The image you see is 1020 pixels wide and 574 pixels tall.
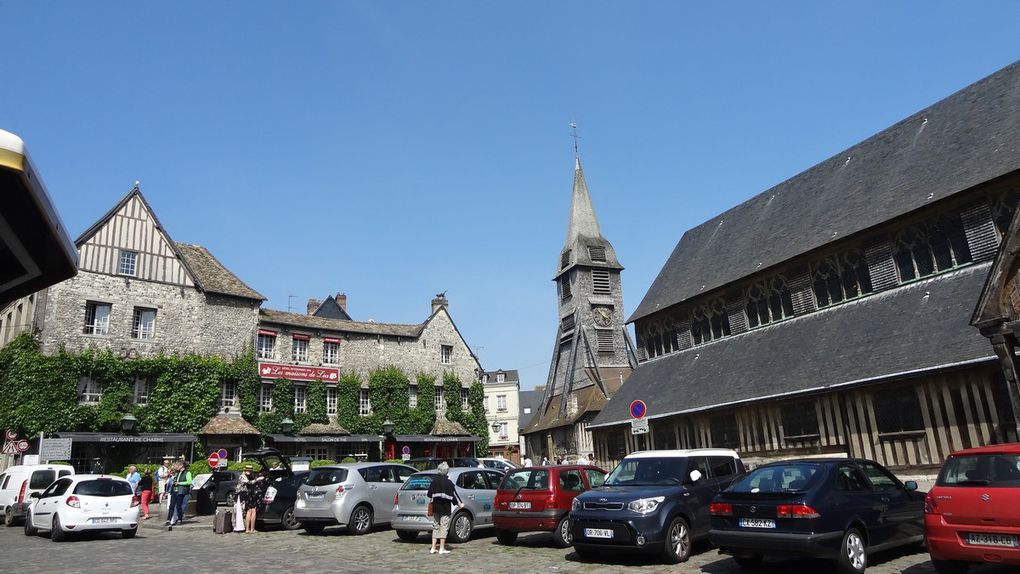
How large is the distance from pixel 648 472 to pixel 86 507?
38.7 feet

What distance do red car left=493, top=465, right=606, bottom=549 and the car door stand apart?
4800 millimetres

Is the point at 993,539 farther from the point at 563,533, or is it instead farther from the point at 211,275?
the point at 211,275


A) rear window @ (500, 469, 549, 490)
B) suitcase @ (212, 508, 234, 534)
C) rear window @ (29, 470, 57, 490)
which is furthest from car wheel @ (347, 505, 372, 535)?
rear window @ (29, 470, 57, 490)

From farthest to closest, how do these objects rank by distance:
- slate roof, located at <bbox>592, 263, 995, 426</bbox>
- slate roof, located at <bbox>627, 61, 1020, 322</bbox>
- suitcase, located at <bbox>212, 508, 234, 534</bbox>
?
slate roof, located at <bbox>627, 61, 1020, 322</bbox> < suitcase, located at <bbox>212, 508, 234, 534</bbox> < slate roof, located at <bbox>592, 263, 995, 426</bbox>

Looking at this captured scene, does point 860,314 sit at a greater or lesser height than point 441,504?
greater

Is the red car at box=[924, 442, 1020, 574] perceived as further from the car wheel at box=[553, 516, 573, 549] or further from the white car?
the white car

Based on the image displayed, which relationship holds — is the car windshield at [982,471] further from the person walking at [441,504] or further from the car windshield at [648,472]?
the person walking at [441,504]

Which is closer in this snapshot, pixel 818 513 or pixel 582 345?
pixel 818 513

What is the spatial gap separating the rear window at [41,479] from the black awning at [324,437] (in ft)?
46.1

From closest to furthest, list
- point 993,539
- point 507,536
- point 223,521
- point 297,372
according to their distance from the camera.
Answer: point 993,539
point 507,536
point 223,521
point 297,372

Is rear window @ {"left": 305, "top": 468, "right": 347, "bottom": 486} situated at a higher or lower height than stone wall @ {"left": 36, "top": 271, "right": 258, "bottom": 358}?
lower

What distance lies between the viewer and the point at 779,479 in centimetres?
862

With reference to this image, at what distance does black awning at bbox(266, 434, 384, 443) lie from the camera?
3328 cm

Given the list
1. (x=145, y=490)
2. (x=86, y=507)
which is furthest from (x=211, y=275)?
(x=86, y=507)
